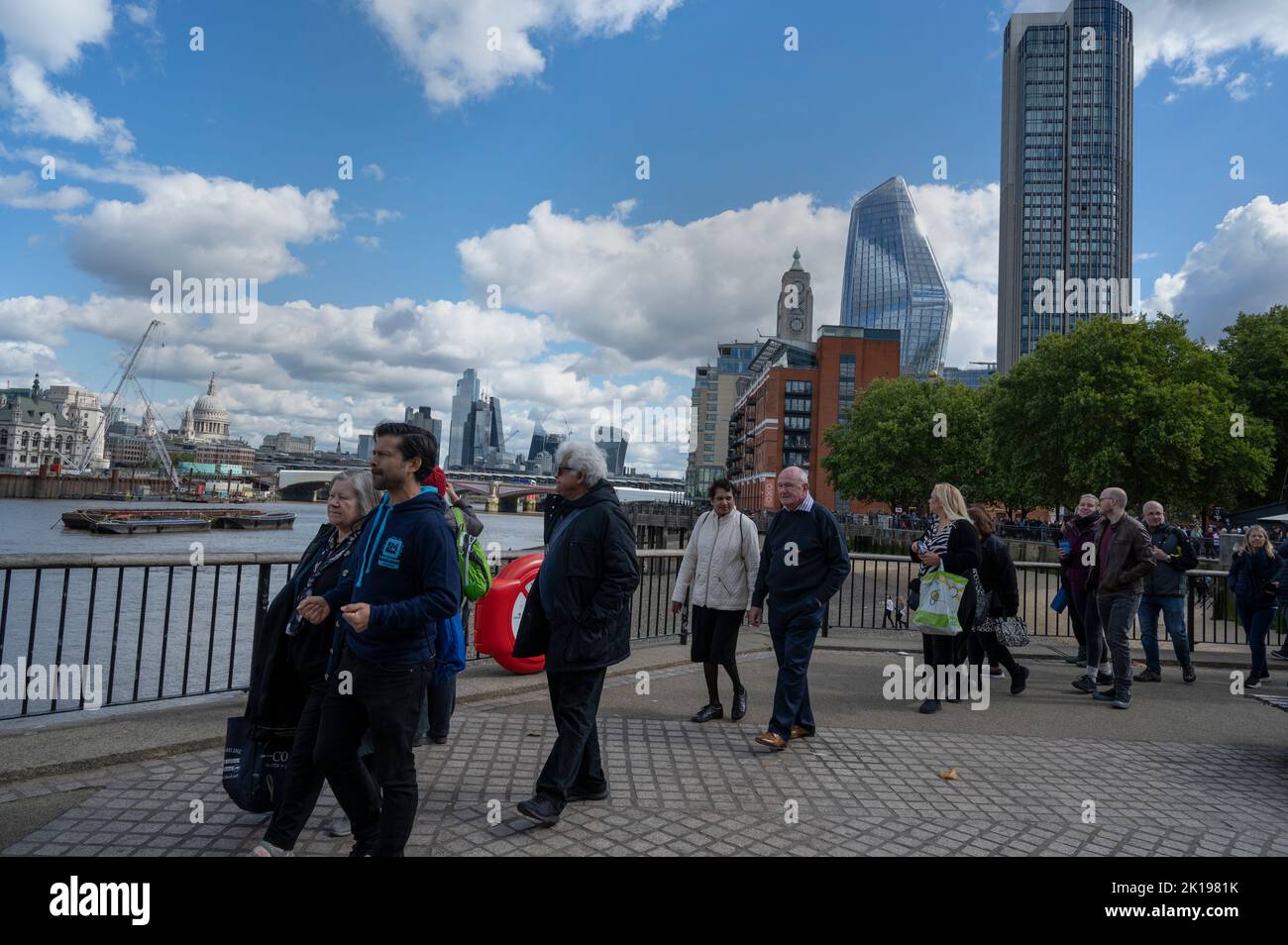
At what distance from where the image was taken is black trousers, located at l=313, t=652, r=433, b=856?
128 inches

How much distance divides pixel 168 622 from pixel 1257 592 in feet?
34.8

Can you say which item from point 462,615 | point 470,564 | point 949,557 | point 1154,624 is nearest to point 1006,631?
point 949,557

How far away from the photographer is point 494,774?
4.70 metres

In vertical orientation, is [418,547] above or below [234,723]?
above

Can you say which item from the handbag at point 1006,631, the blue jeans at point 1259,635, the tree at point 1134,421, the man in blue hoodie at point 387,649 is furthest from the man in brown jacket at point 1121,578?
the tree at point 1134,421

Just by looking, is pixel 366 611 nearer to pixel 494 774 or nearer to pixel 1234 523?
pixel 494 774

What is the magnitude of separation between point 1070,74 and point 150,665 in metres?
165

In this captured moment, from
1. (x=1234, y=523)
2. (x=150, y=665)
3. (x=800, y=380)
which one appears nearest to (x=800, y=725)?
(x=150, y=665)

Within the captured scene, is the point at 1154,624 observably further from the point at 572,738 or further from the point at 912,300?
the point at 912,300

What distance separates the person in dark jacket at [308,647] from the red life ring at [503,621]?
11.6 feet

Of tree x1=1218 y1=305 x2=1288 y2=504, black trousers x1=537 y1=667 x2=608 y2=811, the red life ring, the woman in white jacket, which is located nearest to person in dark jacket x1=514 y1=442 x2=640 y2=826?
black trousers x1=537 y1=667 x2=608 y2=811

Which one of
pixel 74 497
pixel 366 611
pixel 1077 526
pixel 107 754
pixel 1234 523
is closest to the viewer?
pixel 366 611

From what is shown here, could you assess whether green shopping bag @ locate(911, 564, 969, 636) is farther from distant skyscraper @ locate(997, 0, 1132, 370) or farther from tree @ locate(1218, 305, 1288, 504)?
distant skyscraper @ locate(997, 0, 1132, 370)

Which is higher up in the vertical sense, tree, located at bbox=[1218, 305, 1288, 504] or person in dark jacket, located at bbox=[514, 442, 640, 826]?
tree, located at bbox=[1218, 305, 1288, 504]
